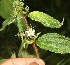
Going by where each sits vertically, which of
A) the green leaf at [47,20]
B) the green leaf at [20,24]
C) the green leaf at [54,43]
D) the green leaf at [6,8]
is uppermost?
the green leaf at [6,8]

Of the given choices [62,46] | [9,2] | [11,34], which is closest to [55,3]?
[11,34]

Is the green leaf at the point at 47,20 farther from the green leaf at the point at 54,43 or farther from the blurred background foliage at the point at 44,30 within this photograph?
the blurred background foliage at the point at 44,30

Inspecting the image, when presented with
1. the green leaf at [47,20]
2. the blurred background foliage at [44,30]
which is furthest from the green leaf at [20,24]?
the blurred background foliage at [44,30]

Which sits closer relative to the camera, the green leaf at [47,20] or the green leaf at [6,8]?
the green leaf at [47,20]

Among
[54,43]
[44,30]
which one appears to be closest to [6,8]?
[54,43]

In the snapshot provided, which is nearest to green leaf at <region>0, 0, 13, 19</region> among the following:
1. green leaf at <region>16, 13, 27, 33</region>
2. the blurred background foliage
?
green leaf at <region>16, 13, 27, 33</region>

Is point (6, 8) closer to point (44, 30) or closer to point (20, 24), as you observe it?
point (20, 24)
